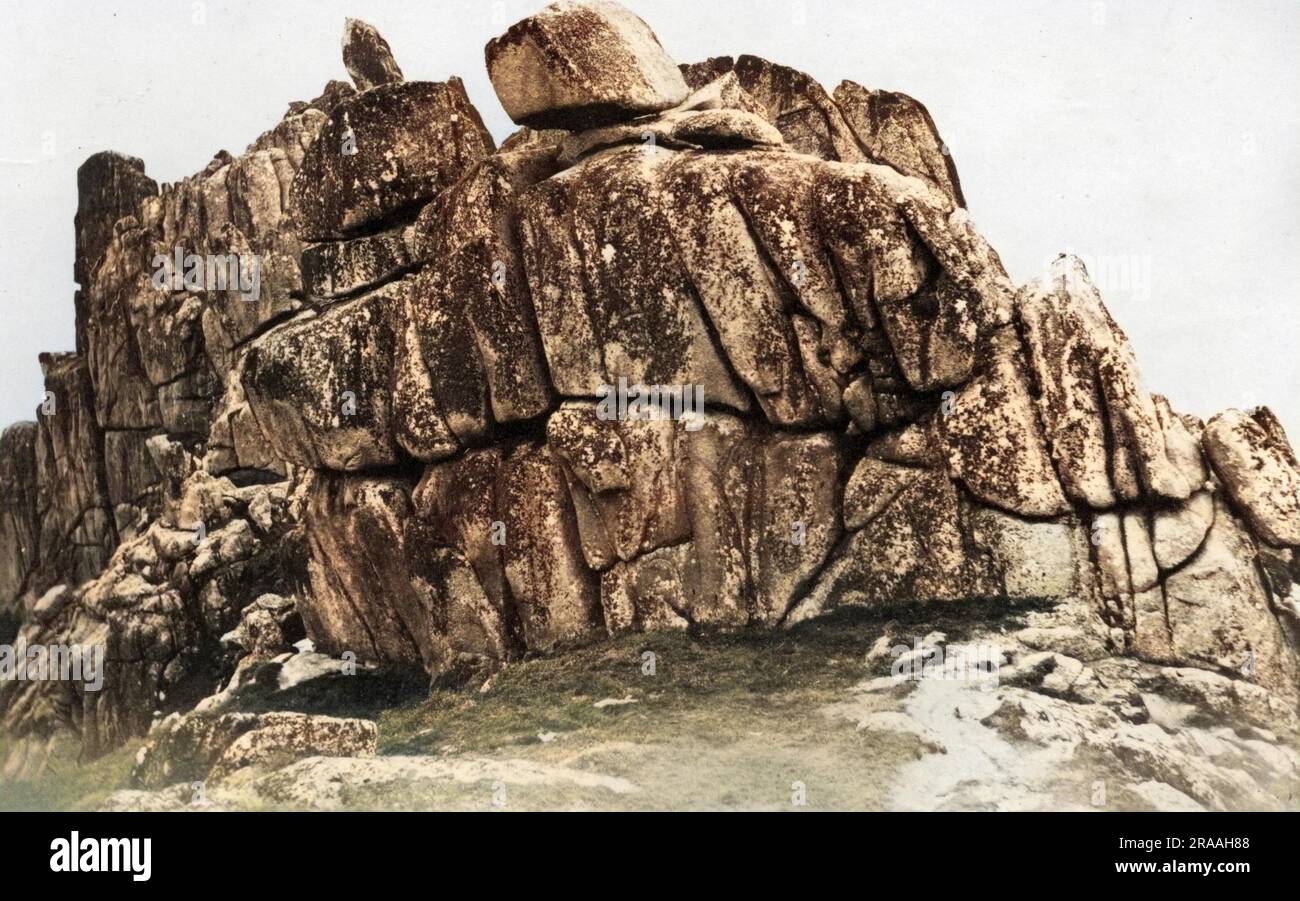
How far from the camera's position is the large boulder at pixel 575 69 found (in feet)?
87.6

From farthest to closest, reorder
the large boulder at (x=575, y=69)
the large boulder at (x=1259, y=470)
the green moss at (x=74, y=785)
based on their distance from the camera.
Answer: the large boulder at (x=575, y=69), the green moss at (x=74, y=785), the large boulder at (x=1259, y=470)

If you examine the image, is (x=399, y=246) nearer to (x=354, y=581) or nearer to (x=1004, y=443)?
(x=354, y=581)

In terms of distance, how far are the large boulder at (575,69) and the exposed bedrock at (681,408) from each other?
0.22 feet

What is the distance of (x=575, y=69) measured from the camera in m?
26.6

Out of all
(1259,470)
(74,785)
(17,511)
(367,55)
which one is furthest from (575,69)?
(17,511)

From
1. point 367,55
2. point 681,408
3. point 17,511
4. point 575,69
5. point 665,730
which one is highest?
point 367,55

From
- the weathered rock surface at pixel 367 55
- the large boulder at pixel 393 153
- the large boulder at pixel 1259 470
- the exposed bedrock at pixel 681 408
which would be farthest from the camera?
the weathered rock surface at pixel 367 55

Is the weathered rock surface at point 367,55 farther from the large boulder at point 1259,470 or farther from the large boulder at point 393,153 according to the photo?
the large boulder at point 1259,470

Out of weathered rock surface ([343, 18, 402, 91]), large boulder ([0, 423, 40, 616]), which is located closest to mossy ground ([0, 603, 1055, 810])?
weathered rock surface ([343, 18, 402, 91])

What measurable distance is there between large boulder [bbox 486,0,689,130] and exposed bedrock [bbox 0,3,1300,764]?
0.07 metres

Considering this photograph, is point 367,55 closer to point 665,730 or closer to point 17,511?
point 17,511

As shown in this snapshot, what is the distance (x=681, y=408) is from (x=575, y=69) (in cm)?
670

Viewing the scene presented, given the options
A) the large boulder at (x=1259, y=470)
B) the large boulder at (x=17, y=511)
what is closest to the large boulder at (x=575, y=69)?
the large boulder at (x=1259, y=470)

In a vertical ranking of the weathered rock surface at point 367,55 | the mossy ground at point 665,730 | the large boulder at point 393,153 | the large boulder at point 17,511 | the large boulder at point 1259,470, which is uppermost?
the weathered rock surface at point 367,55
